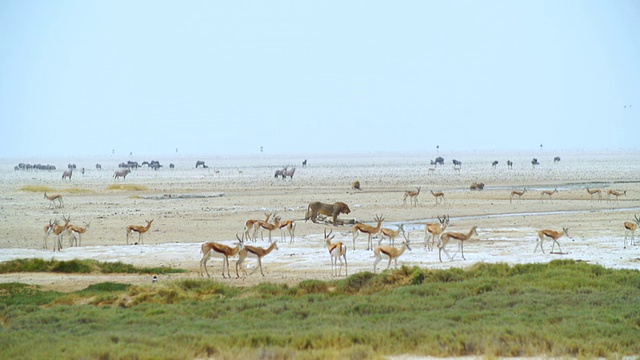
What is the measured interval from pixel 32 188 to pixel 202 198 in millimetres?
15514

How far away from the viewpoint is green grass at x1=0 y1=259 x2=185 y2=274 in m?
20.2

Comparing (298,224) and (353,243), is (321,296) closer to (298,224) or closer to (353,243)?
(353,243)

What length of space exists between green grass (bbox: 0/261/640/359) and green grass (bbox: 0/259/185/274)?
314 centimetres

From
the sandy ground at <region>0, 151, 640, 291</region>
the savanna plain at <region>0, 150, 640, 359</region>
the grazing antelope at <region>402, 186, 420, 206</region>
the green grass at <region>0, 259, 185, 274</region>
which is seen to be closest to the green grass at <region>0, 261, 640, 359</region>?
the savanna plain at <region>0, 150, 640, 359</region>

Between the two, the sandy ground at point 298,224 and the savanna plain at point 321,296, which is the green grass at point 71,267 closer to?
the savanna plain at point 321,296

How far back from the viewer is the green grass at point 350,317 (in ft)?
36.4

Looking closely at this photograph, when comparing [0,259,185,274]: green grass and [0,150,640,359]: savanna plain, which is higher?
[0,150,640,359]: savanna plain

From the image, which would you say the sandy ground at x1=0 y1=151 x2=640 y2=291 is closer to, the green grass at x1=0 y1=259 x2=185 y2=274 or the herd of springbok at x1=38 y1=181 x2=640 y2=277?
the herd of springbok at x1=38 y1=181 x2=640 y2=277

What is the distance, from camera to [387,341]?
37.7 ft

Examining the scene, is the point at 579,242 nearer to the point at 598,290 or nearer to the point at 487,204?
the point at 598,290

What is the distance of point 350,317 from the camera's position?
13445 millimetres

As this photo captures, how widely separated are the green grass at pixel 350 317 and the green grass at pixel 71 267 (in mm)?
3137

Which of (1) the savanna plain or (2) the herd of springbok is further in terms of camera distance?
(2) the herd of springbok

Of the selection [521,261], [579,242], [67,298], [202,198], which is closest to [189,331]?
[67,298]
